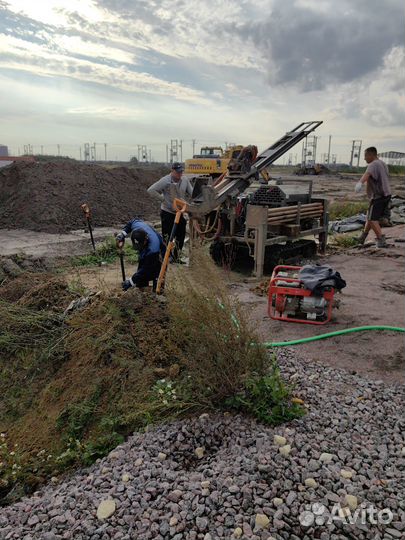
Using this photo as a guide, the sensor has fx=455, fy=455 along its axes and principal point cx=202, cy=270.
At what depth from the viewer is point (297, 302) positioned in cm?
564

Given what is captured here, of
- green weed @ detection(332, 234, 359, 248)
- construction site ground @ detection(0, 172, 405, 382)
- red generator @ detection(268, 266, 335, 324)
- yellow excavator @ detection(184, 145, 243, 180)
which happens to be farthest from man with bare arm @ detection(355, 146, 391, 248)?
yellow excavator @ detection(184, 145, 243, 180)

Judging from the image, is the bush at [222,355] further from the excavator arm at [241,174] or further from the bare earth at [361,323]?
the excavator arm at [241,174]

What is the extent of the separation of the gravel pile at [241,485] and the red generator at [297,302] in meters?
1.95

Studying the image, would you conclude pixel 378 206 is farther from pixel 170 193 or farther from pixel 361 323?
pixel 361 323

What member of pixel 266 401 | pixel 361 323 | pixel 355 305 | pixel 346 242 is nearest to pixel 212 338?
pixel 266 401

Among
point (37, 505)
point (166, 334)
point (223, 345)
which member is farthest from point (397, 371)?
point (37, 505)

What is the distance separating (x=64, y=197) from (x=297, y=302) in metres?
14.3

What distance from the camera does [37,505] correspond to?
300cm

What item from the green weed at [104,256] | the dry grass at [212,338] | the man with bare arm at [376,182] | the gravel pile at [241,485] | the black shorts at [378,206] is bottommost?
the green weed at [104,256]

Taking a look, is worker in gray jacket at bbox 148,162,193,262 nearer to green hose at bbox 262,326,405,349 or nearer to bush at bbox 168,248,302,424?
green hose at bbox 262,326,405,349

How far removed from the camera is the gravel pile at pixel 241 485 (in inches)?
100.0

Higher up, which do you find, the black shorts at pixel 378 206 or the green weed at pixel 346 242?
the black shorts at pixel 378 206

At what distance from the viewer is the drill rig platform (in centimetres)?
816

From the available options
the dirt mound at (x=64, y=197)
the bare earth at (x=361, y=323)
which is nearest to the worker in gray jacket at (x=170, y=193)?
the bare earth at (x=361, y=323)
